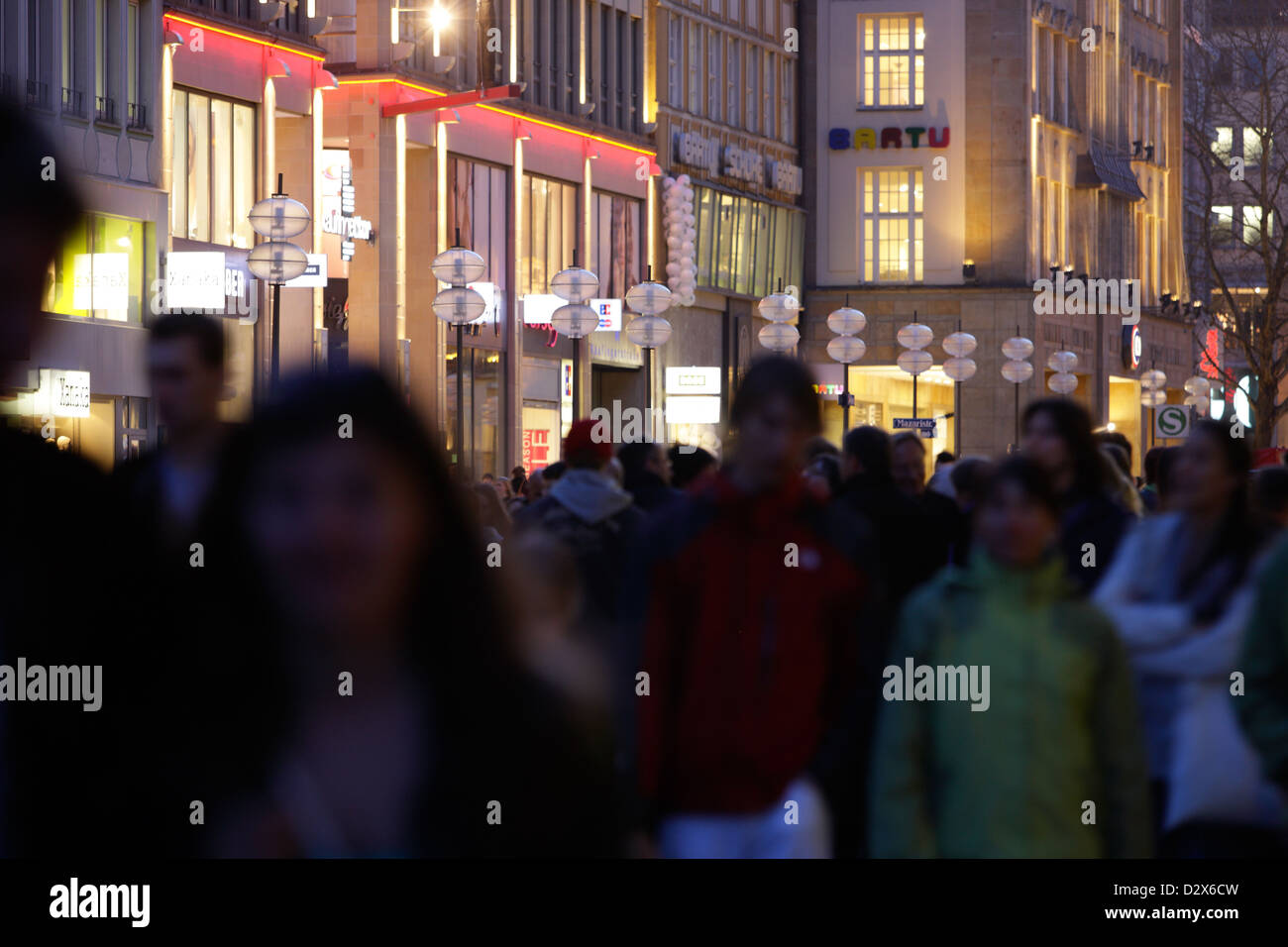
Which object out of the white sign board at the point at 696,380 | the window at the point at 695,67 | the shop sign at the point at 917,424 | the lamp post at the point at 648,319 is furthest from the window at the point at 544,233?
the lamp post at the point at 648,319

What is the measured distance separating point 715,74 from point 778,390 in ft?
181

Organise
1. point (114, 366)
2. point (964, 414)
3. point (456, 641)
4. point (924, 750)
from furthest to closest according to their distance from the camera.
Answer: point (964, 414) → point (114, 366) → point (924, 750) → point (456, 641)

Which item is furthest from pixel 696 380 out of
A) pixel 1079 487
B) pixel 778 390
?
pixel 778 390

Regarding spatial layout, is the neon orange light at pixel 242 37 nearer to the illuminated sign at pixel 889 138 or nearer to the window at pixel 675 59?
the window at pixel 675 59

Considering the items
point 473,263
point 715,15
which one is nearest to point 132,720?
point 473,263

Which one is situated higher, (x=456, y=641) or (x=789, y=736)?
(x=456, y=641)

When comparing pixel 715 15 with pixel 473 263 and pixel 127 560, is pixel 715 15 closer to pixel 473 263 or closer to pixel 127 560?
pixel 473 263

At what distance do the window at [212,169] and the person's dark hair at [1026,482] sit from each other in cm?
3388

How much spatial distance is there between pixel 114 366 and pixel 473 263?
7.59m

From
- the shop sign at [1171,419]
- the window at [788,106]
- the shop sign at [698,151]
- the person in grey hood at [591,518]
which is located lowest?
the person in grey hood at [591,518]

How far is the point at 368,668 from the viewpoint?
241 cm

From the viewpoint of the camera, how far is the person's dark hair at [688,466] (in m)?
11.4

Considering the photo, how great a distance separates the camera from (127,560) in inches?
113

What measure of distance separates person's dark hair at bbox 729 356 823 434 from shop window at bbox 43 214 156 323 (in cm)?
2999
